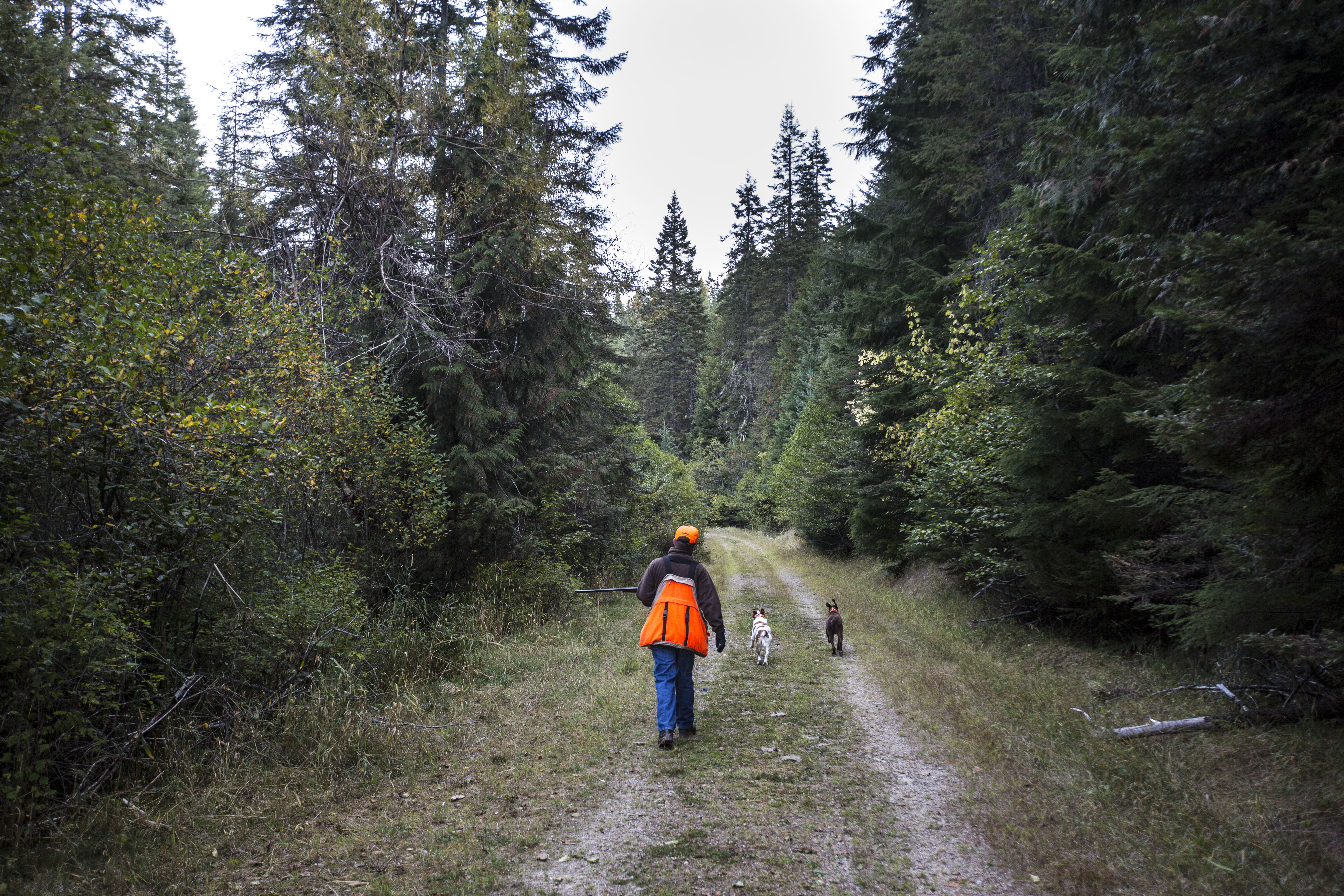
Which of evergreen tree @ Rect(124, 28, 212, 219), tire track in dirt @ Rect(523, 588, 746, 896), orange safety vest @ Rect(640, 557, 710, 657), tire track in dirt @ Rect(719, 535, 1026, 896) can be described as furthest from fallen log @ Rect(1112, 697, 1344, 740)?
evergreen tree @ Rect(124, 28, 212, 219)

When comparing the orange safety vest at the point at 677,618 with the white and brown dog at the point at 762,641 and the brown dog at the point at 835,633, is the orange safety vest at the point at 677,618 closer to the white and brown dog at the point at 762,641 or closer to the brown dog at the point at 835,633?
the white and brown dog at the point at 762,641

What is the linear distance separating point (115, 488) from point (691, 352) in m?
59.3

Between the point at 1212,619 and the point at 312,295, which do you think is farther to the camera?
the point at 312,295

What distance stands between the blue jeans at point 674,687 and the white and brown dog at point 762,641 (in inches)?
126

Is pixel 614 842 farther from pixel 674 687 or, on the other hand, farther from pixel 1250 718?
A: pixel 1250 718

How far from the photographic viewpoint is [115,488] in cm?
499

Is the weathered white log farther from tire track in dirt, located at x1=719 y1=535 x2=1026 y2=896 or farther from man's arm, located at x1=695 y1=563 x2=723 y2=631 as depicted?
man's arm, located at x1=695 y1=563 x2=723 y2=631

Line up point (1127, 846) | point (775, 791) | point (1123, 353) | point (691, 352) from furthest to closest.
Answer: point (691, 352), point (1123, 353), point (775, 791), point (1127, 846)

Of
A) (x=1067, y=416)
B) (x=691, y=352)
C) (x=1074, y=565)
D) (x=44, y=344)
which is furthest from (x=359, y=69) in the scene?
(x=691, y=352)

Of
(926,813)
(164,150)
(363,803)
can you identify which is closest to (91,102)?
(164,150)

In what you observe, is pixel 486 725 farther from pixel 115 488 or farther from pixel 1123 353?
pixel 1123 353

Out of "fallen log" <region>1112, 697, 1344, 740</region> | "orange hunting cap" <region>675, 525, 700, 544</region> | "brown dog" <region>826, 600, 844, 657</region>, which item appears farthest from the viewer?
"brown dog" <region>826, 600, 844, 657</region>

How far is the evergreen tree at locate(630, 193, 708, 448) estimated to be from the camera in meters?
57.7

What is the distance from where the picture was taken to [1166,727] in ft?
18.0
